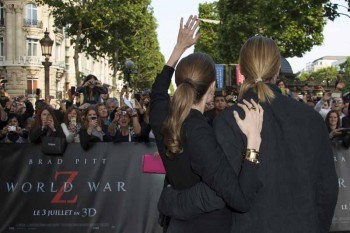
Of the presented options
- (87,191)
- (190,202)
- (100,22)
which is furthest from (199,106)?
(100,22)

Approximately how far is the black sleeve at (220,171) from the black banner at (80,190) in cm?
395

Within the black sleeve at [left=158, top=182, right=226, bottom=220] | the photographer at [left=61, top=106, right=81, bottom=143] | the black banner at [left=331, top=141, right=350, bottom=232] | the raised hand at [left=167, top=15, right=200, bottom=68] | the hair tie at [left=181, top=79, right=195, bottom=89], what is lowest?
the black banner at [left=331, top=141, right=350, bottom=232]

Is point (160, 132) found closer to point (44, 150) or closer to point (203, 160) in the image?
point (203, 160)

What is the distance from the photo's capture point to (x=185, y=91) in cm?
289

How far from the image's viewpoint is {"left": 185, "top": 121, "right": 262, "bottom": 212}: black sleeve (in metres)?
2.54

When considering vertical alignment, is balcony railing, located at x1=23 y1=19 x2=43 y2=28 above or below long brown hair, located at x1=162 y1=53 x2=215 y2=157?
above

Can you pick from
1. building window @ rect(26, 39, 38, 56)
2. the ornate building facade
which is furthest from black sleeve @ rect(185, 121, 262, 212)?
→ building window @ rect(26, 39, 38, 56)

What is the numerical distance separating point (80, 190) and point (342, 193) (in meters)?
3.14

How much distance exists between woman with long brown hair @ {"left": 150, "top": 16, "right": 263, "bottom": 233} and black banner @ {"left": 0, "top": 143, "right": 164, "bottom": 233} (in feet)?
11.9

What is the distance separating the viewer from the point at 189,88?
2.89m

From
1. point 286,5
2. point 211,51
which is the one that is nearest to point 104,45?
point 286,5

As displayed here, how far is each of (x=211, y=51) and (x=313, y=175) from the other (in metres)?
66.2

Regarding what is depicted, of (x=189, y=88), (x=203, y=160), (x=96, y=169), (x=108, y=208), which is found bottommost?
(x=108, y=208)

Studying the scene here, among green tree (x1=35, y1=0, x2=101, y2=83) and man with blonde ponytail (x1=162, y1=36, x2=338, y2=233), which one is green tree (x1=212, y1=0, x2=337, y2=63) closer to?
green tree (x1=35, y1=0, x2=101, y2=83)
